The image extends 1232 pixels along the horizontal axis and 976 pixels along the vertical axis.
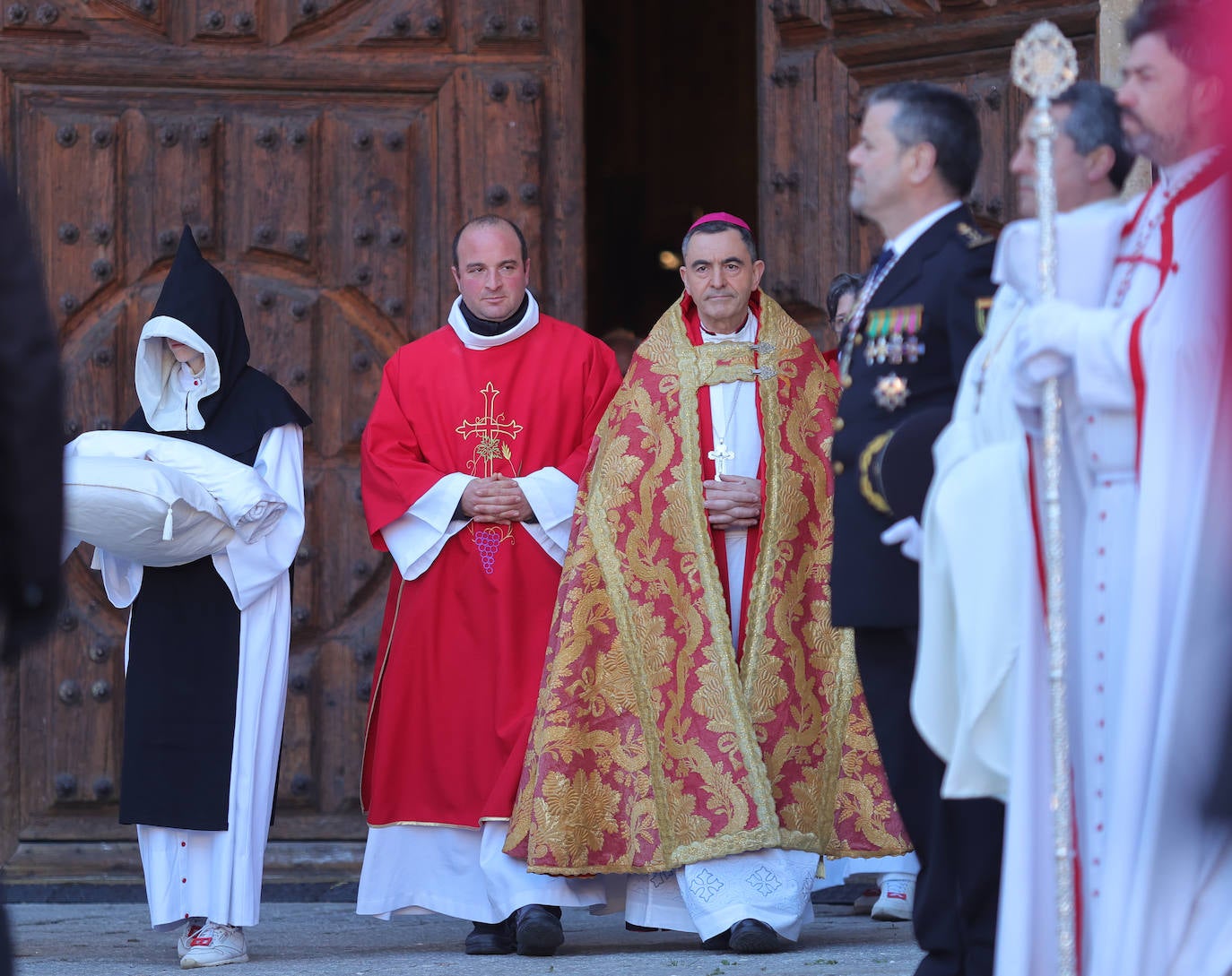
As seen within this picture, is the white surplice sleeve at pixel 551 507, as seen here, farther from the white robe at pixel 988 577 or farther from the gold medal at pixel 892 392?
the white robe at pixel 988 577

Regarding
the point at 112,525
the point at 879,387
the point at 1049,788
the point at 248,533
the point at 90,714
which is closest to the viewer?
the point at 1049,788

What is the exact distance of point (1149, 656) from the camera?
11.0 ft

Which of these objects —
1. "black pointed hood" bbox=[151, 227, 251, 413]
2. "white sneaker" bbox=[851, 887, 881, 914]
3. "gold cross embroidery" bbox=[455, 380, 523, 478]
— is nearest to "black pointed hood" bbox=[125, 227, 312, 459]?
"black pointed hood" bbox=[151, 227, 251, 413]

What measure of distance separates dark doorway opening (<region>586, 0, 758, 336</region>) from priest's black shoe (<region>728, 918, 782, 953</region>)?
620 centimetres

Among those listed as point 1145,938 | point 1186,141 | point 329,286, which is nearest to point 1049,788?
point 1145,938

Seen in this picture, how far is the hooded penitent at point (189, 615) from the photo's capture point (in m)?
5.93

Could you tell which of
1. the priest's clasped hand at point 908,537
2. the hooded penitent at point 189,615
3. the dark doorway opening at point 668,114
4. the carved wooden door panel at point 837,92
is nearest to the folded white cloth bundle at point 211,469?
the hooded penitent at point 189,615

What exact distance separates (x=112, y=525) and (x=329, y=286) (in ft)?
6.54

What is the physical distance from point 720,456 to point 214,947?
1.95 m

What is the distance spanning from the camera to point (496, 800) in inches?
236

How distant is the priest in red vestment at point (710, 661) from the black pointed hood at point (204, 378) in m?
0.99

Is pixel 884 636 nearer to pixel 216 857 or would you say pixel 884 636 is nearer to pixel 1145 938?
pixel 1145 938

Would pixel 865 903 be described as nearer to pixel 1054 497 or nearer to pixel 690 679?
pixel 690 679

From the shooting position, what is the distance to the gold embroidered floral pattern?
5.72m
